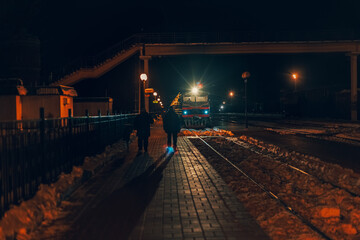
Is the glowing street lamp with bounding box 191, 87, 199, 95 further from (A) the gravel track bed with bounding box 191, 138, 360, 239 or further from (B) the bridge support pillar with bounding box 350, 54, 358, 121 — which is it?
(A) the gravel track bed with bounding box 191, 138, 360, 239

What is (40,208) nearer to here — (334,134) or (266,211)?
(266,211)

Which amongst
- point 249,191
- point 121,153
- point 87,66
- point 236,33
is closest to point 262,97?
point 236,33

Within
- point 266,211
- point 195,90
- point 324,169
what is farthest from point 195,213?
point 195,90

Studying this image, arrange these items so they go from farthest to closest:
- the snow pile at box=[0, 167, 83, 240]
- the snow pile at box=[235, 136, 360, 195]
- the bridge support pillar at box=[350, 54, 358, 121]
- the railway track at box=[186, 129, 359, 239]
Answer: the bridge support pillar at box=[350, 54, 358, 121] < the snow pile at box=[235, 136, 360, 195] < the railway track at box=[186, 129, 359, 239] < the snow pile at box=[0, 167, 83, 240]

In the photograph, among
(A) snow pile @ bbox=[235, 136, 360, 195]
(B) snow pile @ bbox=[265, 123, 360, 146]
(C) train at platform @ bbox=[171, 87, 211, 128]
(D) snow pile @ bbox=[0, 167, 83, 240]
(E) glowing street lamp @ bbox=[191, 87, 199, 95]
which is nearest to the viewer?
(D) snow pile @ bbox=[0, 167, 83, 240]

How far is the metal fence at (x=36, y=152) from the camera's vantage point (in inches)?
207

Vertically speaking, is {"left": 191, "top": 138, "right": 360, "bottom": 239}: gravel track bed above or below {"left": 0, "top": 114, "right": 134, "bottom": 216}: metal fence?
below

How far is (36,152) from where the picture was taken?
656 centimetres

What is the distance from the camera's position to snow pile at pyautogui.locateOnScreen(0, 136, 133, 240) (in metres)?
4.77

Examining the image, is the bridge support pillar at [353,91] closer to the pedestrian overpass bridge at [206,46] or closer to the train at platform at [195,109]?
the pedestrian overpass bridge at [206,46]

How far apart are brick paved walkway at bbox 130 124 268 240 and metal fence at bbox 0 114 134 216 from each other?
2.06 meters

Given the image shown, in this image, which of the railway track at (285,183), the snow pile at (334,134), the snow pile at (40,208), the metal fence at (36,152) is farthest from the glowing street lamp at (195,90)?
the snow pile at (40,208)

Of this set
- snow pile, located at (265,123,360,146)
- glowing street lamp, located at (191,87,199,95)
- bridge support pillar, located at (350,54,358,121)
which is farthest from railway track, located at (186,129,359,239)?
bridge support pillar, located at (350,54,358,121)

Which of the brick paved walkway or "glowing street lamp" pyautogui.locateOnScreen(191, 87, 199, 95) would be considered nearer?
the brick paved walkway
